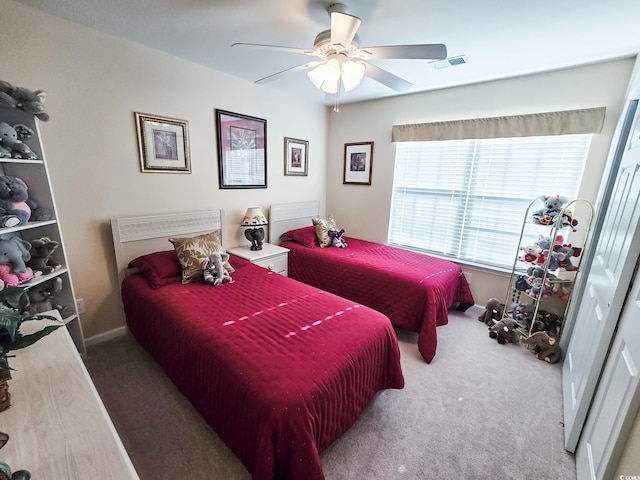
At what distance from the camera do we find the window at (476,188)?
2.61m

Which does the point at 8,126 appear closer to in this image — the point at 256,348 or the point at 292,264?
the point at 256,348

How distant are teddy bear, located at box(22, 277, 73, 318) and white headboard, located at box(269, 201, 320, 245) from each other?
2.07m

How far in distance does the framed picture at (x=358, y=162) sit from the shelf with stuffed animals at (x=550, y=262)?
1914 mm

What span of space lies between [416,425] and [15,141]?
9.45 ft

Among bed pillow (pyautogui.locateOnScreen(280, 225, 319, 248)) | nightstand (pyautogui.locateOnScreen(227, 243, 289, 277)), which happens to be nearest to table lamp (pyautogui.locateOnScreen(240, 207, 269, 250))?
nightstand (pyautogui.locateOnScreen(227, 243, 289, 277))

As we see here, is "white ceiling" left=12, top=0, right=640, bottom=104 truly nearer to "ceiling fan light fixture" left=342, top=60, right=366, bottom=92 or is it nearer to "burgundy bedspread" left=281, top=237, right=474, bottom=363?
"ceiling fan light fixture" left=342, top=60, right=366, bottom=92

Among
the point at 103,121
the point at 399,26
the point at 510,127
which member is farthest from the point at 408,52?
the point at 103,121

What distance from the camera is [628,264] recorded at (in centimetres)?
126

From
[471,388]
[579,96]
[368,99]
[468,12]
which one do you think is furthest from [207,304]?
[579,96]

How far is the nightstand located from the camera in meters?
2.93

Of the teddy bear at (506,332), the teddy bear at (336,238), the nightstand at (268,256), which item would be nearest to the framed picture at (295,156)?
the teddy bear at (336,238)

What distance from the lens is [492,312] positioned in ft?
9.28

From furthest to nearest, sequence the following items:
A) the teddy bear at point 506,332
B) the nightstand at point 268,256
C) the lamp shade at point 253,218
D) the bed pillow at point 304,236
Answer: the bed pillow at point 304,236 → the lamp shade at point 253,218 → the nightstand at point 268,256 → the teddy bear at point 506,332

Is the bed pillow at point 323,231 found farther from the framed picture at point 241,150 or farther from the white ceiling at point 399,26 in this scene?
the white ceiling at point 399,26
